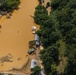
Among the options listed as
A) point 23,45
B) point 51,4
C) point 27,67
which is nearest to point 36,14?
point 51,4

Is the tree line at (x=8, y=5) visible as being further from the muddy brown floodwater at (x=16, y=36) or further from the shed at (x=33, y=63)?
the shed at (x=33, y=63)

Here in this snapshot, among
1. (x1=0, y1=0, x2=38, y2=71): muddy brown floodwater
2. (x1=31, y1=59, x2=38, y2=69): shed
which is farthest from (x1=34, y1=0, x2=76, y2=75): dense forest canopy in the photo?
(x1=0, y1=0, x2=38, y2=71): muddy brown floodwater

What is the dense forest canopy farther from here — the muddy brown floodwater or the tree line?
the tree line

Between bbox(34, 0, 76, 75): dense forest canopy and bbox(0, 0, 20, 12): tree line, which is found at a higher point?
bbox(0, 0, 20, 12): tree line

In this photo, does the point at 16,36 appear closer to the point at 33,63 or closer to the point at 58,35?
the point at 33,63

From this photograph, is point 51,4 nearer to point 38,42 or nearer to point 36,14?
point 36,14

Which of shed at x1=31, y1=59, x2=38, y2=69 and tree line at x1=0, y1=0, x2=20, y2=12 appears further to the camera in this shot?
tree line at x1=0, y1=0, x2=20, y2=12

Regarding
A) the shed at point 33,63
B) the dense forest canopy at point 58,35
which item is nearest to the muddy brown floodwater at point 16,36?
the shed at point 33,63
